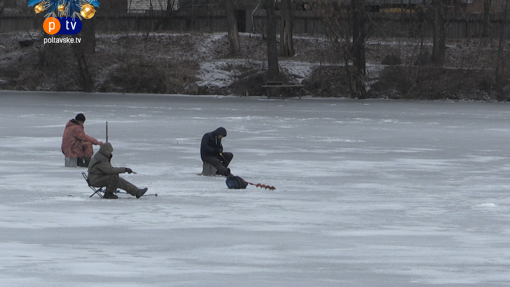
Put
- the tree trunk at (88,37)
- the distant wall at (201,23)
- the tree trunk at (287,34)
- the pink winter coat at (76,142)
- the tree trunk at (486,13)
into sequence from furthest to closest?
the distant wall at (201,23)
the tree trunk at (287,34)
the tree trunk at (88,37)
the tree trunk at (486,13)
the pink winter coat at (76,142)

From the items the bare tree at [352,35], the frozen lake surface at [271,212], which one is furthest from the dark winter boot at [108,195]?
the bare tree at [352,35]

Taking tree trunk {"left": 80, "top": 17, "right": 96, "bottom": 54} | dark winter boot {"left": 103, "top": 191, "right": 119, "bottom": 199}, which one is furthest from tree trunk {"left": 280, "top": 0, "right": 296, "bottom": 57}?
dark winter boot {"left": 103, "top": 191, "right": 119, "bottom": 199}

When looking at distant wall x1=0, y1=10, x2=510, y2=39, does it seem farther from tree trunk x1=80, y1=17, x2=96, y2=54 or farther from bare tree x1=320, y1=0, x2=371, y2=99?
bare tree x1=320, y1=0, x2=371, y2=99

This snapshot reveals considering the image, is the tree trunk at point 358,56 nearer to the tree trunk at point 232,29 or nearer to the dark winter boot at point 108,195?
the tree trunk at point 232,29

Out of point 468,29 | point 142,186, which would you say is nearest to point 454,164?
point 142,186

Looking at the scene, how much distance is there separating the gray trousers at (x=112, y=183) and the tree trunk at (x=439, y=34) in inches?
1349

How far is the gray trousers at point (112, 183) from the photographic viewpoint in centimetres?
1293

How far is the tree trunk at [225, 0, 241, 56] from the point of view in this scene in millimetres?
49781

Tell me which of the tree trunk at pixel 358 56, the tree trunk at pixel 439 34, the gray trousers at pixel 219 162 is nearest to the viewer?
the gray trousers at pixel 219 162

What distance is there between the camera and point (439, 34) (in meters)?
46.6

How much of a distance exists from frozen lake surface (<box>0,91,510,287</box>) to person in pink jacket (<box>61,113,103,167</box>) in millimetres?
321

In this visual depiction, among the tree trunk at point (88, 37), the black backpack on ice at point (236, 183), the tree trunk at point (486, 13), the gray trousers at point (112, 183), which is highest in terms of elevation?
the tree trunk at point (486, 13)

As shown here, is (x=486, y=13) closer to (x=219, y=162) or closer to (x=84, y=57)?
(x=84, y=57)

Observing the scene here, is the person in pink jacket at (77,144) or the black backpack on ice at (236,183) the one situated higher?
the person in pink jacket at (77,144)
